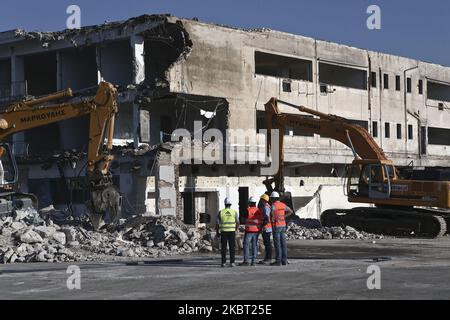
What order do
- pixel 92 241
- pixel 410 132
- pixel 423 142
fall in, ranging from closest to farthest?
pixel 92 241 < pixel 410 132 < pixel 423 142

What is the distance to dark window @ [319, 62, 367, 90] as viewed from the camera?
162 ft

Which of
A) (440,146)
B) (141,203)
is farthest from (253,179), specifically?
(440,146)

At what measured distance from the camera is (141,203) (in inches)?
1415

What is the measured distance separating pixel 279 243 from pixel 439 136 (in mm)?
42840

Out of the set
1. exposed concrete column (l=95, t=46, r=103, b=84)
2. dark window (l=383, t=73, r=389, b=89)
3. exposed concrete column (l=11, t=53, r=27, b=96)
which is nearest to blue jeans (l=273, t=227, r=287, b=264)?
exposed concrete column (l=95, t=46, r=103, b=84)

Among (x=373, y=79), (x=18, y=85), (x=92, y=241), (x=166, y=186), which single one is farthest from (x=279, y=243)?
(x=373, y=79)

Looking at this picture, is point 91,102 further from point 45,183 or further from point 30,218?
point 45,183

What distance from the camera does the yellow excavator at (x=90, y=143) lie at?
25438 millimetres

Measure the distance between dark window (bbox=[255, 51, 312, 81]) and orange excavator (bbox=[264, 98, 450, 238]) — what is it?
40.4 feet

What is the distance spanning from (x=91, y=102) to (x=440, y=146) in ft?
117

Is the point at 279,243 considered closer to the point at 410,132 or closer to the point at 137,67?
the point at 137,67

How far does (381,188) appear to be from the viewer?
31438mm

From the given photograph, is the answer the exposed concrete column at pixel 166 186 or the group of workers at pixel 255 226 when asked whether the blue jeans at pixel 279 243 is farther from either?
the exposed concrete column at pixel 166 186

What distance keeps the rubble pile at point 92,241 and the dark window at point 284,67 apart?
19.1 meters
